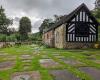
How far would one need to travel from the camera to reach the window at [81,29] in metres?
30.0

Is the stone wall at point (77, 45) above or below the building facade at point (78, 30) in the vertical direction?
below

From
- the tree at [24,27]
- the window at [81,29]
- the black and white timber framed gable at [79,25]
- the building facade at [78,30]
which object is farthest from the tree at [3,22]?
the window at [81,29]

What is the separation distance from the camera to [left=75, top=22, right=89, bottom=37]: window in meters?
30.0

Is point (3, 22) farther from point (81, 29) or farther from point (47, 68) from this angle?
point (47, 68)

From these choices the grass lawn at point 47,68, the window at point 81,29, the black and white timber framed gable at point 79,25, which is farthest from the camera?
the window at point 81,29

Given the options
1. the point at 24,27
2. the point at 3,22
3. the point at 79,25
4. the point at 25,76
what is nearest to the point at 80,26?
the point at 79,25

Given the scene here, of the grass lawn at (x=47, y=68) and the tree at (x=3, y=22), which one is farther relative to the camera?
the tree at (x=3, y=22)

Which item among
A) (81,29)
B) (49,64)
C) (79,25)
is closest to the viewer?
(49,64)

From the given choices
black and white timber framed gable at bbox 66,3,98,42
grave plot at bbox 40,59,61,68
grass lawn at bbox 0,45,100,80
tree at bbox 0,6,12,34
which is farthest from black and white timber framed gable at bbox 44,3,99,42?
tree at bbox 0,6,12,34

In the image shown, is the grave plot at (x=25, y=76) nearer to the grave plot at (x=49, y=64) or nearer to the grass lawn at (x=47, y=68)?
the grass lawn at (x=47, y=68)

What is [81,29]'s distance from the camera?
30.3 metres

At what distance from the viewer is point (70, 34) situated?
98.6ft

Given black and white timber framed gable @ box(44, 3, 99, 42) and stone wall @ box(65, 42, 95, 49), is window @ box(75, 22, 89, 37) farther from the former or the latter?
stone wall @ box(65, 42, 95, 49)

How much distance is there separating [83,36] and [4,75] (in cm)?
2190
